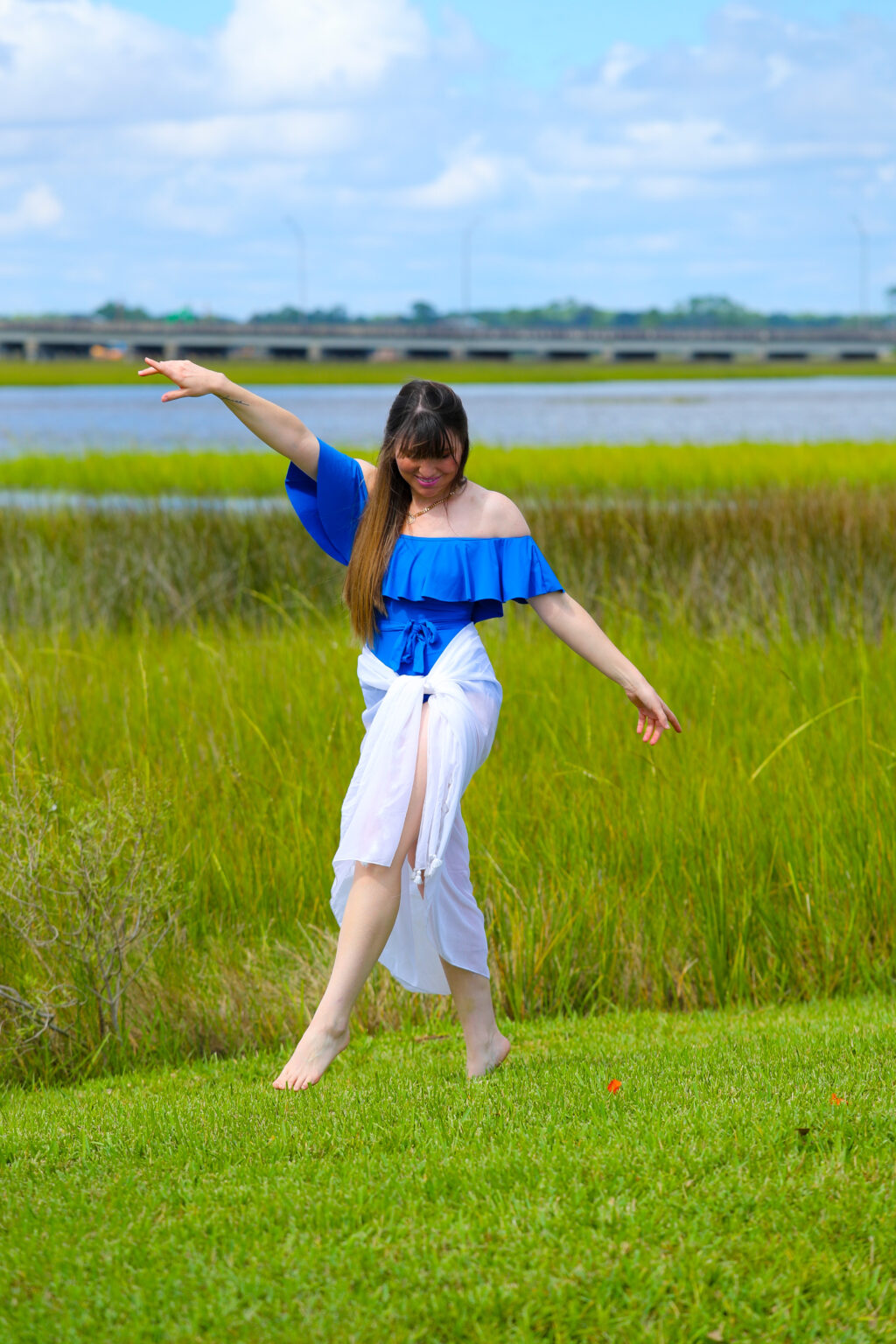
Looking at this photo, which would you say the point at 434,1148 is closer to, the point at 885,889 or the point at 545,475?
the point at 885,889

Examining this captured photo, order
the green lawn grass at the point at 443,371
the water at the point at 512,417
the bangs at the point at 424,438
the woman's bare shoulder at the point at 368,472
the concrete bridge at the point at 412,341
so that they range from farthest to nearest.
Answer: the concrete bridge at the point at 412,341
the green lawn grass at the point at 443,371
the water at the point at 512,417
the woman's bare shoulder at the point at 368,472
the bangs at the point at 424,438

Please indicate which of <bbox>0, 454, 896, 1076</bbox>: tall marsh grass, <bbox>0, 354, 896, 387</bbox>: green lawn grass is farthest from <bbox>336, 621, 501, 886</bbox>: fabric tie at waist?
<bbox>0, 354, 896, 387</bbox>: green lawn grass

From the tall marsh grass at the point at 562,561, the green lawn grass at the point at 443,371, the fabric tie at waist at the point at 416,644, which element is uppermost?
the green lawn grass at the point at 443,371

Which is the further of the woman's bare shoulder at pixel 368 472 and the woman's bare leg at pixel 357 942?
the woman's bare shoulder at pixel 368 472

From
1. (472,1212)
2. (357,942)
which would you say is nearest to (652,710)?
(357,942)

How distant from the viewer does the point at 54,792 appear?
5.26 m

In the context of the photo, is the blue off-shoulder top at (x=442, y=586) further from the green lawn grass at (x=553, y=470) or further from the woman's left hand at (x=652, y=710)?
the green lawn grass at (x=553, y=470)

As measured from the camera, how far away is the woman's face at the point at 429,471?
3486mm

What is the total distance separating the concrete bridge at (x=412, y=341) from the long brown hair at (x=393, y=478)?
7076 cm

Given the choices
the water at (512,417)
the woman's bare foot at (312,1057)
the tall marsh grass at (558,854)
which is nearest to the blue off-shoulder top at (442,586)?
the woman's bare foot at (312,1057)

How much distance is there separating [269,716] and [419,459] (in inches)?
123

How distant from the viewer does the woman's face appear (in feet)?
11.4

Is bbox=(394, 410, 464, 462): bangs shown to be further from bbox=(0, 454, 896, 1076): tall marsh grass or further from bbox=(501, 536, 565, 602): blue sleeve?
bbox=(0, 454, 896, 1076): tall marsh grass

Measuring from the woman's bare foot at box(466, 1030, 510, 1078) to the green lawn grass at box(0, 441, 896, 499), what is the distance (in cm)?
1040
